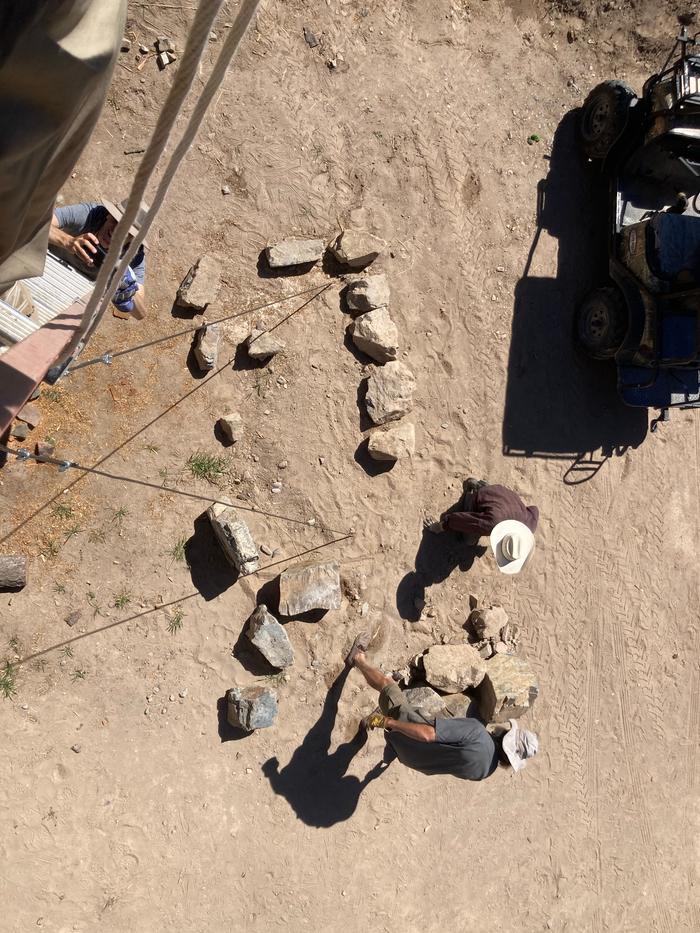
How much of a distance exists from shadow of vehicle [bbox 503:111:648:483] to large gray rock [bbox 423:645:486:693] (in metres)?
2.32

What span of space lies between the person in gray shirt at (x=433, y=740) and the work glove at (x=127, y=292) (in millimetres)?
4078

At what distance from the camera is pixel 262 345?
265 inches

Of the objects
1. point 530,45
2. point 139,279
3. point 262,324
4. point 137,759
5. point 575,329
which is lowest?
point 137,759

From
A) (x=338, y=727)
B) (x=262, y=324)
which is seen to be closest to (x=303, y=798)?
(x=338, y=727)

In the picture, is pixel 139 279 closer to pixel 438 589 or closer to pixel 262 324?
pixel 262 324

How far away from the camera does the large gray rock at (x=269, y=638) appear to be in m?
6.45

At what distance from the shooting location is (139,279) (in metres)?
5.77

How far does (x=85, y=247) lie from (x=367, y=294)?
305cm

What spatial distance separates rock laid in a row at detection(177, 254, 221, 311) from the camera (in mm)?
6590

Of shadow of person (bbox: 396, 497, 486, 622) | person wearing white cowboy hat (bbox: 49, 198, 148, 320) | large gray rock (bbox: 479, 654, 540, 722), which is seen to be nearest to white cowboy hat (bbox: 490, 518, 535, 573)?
shadow of person (bbox: 396, 497, 486, 622)

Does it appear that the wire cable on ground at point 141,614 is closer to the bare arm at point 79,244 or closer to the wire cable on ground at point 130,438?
the wire cable on ground at point 130,438

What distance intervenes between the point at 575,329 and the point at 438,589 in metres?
3.58

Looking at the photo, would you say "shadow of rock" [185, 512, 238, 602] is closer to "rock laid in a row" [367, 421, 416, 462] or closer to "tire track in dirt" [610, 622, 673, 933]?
"rock laid in a row" [367, 421, 416, 462]

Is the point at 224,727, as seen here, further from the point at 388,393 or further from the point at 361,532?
the point at 388,393
